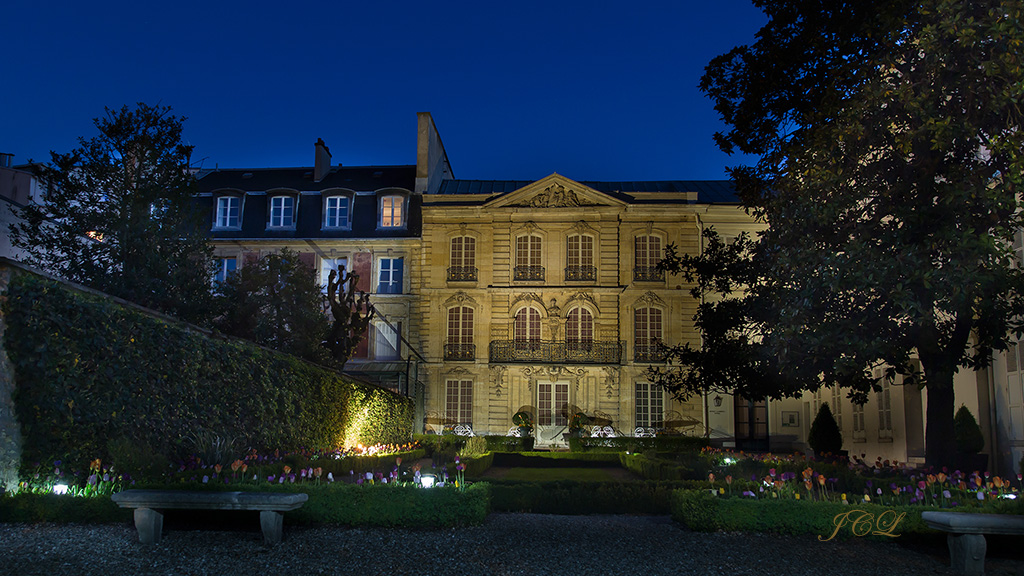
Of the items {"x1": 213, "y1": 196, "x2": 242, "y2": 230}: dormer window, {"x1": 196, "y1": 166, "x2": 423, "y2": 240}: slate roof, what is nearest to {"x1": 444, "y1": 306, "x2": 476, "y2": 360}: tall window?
{"x1": 196, "y1": 166, "x2": 423, "y2": 240}: slate roof

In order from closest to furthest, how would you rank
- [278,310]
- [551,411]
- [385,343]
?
[278,310], [551,411], [385,343]

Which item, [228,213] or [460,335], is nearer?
[460,335]

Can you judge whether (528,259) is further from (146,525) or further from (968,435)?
(146,525)

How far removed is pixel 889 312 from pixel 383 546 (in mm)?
6656

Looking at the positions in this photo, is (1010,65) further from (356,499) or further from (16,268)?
(16,268)

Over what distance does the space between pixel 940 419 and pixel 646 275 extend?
681 inches

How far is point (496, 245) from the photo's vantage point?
28.0 meters

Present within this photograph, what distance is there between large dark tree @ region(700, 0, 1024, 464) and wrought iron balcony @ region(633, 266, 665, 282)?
51.9 feet

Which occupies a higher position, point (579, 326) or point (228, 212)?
point (228, 212)

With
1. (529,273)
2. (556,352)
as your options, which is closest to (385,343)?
(529,273)

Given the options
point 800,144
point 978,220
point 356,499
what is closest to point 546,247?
point 800,144

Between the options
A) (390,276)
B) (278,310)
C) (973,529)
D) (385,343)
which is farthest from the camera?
(390,276)

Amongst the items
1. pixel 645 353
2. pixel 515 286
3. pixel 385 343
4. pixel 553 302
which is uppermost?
pixel 515 286

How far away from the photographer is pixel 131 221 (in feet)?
49.1
